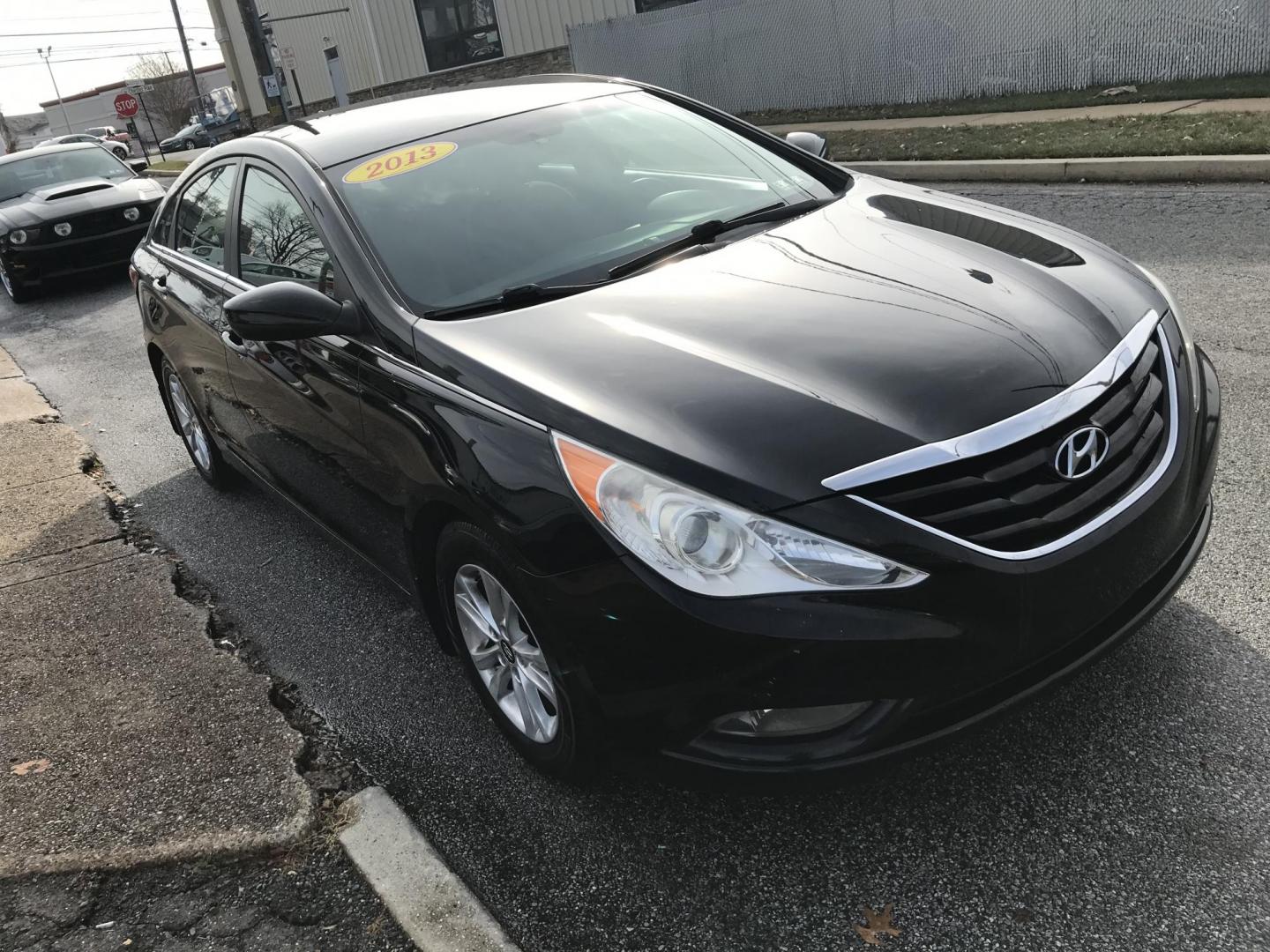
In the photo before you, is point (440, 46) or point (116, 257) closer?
point (116, 257)

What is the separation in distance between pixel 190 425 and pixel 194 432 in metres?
0.07

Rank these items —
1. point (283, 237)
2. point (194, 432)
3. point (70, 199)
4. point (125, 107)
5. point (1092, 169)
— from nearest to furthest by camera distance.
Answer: point (283, 237) → point (194, 432) → point (1092, 169) → point (70, 199) → point (125, 107)

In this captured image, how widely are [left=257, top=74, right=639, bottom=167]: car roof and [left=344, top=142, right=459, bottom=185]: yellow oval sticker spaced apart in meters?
0.07

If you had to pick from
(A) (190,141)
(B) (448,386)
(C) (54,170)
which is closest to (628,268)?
(B) (448,386)

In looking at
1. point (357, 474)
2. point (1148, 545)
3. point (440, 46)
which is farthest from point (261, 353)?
point (440, 46)

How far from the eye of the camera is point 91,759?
123 inches

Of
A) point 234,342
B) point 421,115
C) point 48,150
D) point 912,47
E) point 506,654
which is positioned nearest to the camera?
point 506,654

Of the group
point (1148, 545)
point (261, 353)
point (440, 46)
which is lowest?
point (1148, 545)

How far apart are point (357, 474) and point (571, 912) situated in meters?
1.45

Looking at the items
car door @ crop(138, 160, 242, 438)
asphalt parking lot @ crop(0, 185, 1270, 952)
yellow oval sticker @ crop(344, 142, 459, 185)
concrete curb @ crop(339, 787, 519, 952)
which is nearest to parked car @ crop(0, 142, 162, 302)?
car door @ crop(138, 160, 242, 438)

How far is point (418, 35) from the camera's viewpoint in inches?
1011

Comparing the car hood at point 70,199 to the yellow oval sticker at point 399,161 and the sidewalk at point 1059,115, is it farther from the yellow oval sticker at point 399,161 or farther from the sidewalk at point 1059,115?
the yellow oval sticker at point 399,161

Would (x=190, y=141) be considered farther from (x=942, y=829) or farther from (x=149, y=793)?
(x=942, y=829)

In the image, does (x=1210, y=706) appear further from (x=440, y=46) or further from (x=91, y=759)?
(x=440, y=46)
